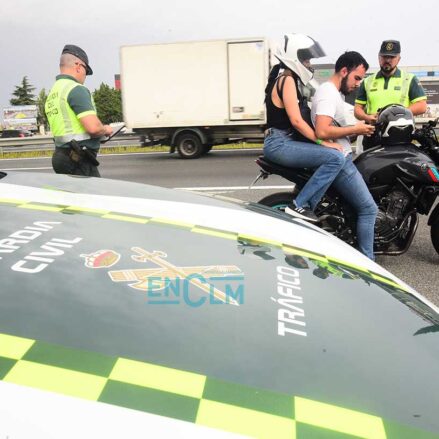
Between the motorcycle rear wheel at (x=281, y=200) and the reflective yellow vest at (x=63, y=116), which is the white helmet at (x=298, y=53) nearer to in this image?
the motorcycle rear wheel at (x=281, y=200)

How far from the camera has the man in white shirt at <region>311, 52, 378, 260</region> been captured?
12.3 feet

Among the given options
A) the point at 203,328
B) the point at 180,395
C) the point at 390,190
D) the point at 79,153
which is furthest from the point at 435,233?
the point at 180,395

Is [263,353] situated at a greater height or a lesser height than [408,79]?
lesser

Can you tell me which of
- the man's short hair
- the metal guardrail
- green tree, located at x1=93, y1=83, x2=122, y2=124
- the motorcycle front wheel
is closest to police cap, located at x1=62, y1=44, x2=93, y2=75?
the man's short hair

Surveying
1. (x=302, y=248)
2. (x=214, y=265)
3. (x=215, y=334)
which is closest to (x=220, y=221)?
(x=302, y=248)

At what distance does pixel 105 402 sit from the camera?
2.78 feet

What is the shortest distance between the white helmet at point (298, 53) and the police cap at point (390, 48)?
1.28 m

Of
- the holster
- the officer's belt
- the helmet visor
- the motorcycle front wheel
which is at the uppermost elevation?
the helmet visor

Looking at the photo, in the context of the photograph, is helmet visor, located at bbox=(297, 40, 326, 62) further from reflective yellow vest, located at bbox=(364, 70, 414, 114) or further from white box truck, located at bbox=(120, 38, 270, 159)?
white box truck, located at bbox=(120, 38, 270, 159)

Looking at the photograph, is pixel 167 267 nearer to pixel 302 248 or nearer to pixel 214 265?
pixel 214 265

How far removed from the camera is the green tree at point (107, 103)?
75.8m

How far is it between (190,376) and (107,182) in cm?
145

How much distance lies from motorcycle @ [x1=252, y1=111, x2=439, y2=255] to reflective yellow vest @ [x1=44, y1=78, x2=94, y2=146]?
1.42m

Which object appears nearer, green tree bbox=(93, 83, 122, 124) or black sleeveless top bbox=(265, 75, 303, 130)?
black sleeveless top bbox=(265, 75, 303, 130)
